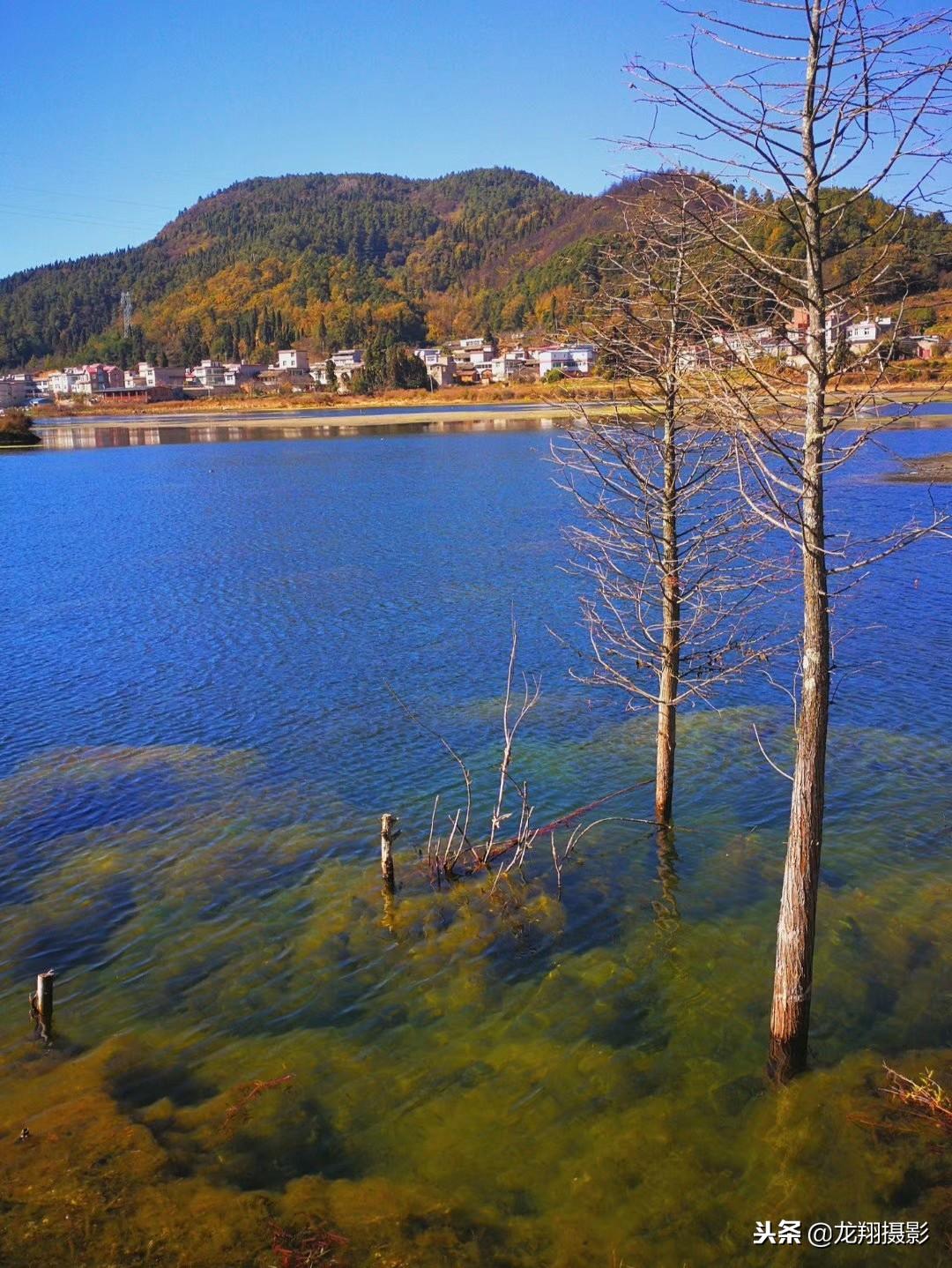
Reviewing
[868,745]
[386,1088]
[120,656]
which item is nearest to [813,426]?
[386,1088]

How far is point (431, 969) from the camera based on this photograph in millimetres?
11508

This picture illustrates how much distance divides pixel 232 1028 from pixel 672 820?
731 centimetres

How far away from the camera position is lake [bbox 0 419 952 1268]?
26.3 ft

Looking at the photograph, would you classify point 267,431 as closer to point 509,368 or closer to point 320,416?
point 320,416

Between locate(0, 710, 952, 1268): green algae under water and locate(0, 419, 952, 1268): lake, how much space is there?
4 centimetres

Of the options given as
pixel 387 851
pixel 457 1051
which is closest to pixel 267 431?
pixel 387 851

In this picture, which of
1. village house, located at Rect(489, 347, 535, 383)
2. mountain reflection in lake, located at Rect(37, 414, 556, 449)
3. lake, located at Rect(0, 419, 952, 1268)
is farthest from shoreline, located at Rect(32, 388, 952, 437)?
lake, located at Rect(0, 419, 952, 1268)

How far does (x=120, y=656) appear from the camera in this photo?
83.7 feet

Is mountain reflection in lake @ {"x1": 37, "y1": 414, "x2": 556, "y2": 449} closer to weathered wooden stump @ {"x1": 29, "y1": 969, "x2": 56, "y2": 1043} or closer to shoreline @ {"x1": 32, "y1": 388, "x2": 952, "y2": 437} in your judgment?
shoreline @ {"x1": 32, "y1": 388, "x2": 952, "y2": 437}

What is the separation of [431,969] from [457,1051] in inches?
60.4

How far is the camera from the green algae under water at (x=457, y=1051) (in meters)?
7.90

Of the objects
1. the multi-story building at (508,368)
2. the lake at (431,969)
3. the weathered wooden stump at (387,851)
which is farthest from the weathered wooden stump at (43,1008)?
the multi-story building at (508,368)

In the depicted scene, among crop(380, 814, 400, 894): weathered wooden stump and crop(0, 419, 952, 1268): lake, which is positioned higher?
crop(380, 814, 400, 894): weathered wooden stump

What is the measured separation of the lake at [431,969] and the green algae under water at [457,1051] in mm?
35
